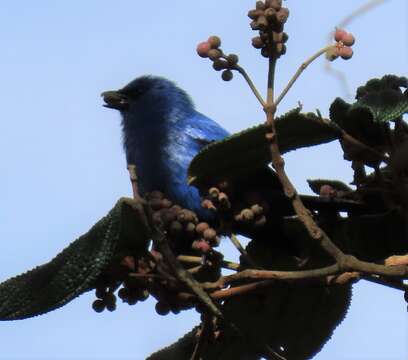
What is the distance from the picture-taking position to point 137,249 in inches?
96.0

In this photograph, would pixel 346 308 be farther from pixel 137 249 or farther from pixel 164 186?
pixel 164 186

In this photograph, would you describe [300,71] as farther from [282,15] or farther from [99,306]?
[99,306]

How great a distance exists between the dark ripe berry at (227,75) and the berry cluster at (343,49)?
0.85 feet

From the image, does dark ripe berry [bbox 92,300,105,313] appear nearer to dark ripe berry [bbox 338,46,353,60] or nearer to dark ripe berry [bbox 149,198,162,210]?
dark ripe berry [bbox 149,198,162,210]

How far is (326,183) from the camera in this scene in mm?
2943

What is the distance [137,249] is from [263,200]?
49cm

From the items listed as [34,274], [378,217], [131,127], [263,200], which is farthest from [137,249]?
[131,127]

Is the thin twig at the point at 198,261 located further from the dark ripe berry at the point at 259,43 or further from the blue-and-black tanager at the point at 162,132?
the blue-and-black tanager at the point at 162,132

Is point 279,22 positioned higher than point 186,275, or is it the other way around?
point 279,22

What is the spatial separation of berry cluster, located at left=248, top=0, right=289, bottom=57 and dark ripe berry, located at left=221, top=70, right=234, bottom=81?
10 cm

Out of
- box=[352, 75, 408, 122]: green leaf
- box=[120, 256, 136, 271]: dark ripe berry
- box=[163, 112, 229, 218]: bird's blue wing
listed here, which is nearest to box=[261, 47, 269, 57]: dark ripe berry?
box=[352, 75, 408, 122]: green leaf

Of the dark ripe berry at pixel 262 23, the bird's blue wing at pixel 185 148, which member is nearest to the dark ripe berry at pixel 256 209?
the dark ripe berry at pixel 262 23

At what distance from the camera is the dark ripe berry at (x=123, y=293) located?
249cm

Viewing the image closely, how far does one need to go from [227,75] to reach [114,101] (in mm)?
3421
